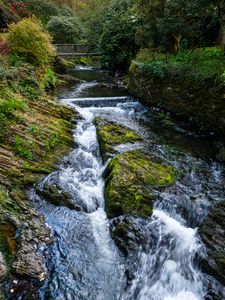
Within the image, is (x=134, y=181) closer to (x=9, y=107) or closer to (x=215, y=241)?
(x=215, y=241)

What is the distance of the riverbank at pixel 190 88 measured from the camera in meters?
10.6

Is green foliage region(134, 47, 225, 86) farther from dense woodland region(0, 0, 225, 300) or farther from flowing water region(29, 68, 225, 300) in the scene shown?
flowing water region(29, 68, 225, 300)

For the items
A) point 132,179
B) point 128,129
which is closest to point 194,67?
point 128,129

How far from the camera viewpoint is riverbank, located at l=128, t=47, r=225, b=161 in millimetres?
10648

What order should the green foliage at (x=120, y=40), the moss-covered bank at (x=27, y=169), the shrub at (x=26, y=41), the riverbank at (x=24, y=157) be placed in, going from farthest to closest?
the green foliage at (x=120, y=40) < the shrub at (x=26, y=41) < the moss-covered bank at (x=27, y=169) < the riverbank at (x=24, y=157)

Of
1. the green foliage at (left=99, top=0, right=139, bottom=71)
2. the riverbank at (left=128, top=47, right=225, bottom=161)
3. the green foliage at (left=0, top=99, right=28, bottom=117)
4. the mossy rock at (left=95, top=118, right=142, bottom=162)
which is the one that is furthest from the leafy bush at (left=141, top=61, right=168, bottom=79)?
the green foliage at (left=0, top=99, right=28, bottom=117)

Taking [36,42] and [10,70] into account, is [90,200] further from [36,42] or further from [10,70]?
[36,42]

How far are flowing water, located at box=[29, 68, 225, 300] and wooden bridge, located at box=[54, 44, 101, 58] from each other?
86.5ft

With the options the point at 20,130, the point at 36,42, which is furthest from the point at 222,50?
the point at 20,130

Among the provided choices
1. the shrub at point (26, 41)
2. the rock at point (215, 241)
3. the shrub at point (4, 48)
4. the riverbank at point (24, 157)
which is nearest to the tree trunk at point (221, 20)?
the riverbank at point (24, 157)

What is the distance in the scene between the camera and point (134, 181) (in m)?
7.54

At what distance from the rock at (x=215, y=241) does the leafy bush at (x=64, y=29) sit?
110 feet

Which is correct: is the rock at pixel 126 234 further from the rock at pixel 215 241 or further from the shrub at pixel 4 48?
the shrub at pixel 4 48

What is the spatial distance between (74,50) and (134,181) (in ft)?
100
